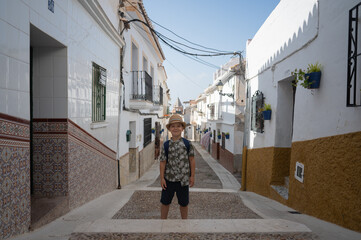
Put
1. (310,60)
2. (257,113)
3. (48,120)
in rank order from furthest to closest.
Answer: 1. (257,113)
2. (310,60)
3. (48,120)

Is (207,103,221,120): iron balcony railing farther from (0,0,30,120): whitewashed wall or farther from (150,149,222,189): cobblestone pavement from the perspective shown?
(0,0,30,120): whitewashed wall

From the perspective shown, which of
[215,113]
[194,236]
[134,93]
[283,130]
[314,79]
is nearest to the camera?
[194,236]

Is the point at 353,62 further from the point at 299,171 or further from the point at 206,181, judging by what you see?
the point at 206,181

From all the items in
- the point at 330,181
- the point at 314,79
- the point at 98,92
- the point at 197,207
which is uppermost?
the point at 314,79

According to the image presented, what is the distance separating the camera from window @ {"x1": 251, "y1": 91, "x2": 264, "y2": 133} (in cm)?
678

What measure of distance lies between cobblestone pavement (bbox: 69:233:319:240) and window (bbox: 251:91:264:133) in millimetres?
4543

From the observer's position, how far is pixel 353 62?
2.99 meters

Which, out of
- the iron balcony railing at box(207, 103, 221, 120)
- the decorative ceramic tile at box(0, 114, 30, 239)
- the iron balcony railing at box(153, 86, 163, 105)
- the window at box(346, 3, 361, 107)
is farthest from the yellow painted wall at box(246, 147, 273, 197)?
the iron balcony railing at box(207, 103, 221, 120)

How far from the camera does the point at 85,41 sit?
4301 millimetres

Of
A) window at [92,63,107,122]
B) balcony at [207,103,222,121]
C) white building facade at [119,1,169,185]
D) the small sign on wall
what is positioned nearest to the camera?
the small sign on wall

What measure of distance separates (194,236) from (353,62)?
9.12ft

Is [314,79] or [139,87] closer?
[314,79]

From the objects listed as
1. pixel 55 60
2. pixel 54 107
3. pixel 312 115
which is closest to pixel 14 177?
pixel 54 107

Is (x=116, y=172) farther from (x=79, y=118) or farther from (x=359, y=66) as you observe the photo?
(x=359, y=66)
